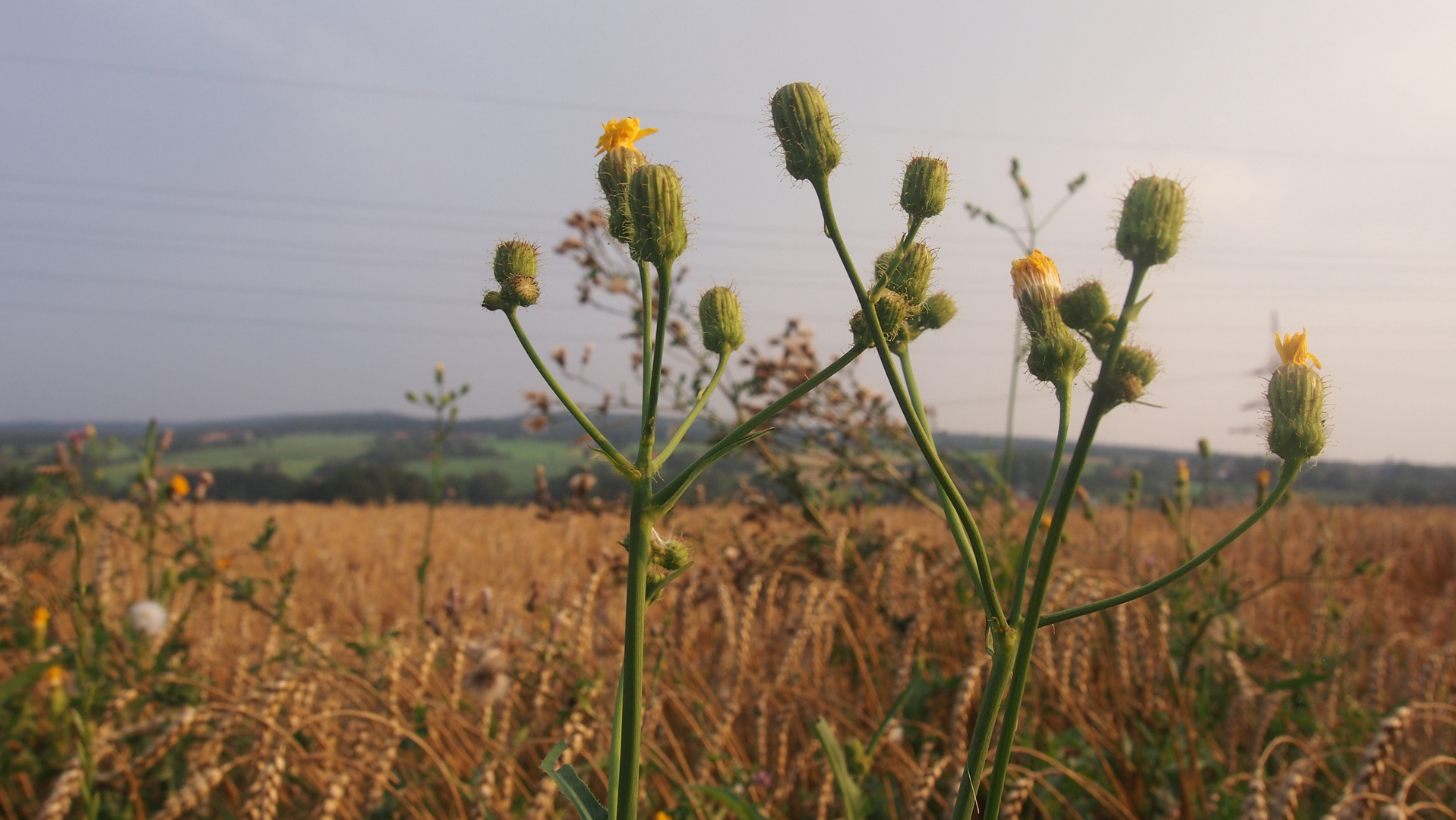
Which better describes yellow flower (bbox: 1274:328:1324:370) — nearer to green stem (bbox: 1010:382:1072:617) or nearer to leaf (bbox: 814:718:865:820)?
green stem (bbox: 1010:382:1072:617)

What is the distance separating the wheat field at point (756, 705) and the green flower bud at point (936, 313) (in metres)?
1.08

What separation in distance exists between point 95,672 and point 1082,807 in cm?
374

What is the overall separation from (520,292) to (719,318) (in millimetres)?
312

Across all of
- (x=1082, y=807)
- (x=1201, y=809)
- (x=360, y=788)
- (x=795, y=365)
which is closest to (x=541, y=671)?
(x=360, y=788)

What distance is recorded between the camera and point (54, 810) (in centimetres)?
186

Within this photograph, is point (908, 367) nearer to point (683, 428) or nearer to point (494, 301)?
point (683, 428)

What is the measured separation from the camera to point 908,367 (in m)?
1.05

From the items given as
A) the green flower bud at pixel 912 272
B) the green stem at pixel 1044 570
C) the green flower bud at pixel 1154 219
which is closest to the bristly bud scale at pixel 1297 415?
the green flower bud at pixel 1154 219

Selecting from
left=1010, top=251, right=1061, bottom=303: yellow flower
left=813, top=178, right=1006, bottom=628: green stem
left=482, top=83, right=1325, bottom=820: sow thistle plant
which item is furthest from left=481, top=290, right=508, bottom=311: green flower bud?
left=1010, top=251, right=1061, bottom=303: yellow flower

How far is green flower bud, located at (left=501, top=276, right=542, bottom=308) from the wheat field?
1286 mm

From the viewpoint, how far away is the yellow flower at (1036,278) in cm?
118

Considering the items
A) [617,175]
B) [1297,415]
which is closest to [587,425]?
[617,175]

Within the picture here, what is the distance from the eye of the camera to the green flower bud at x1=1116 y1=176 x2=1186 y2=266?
1025mm

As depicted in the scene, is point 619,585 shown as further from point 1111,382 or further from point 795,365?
point 1111,382
